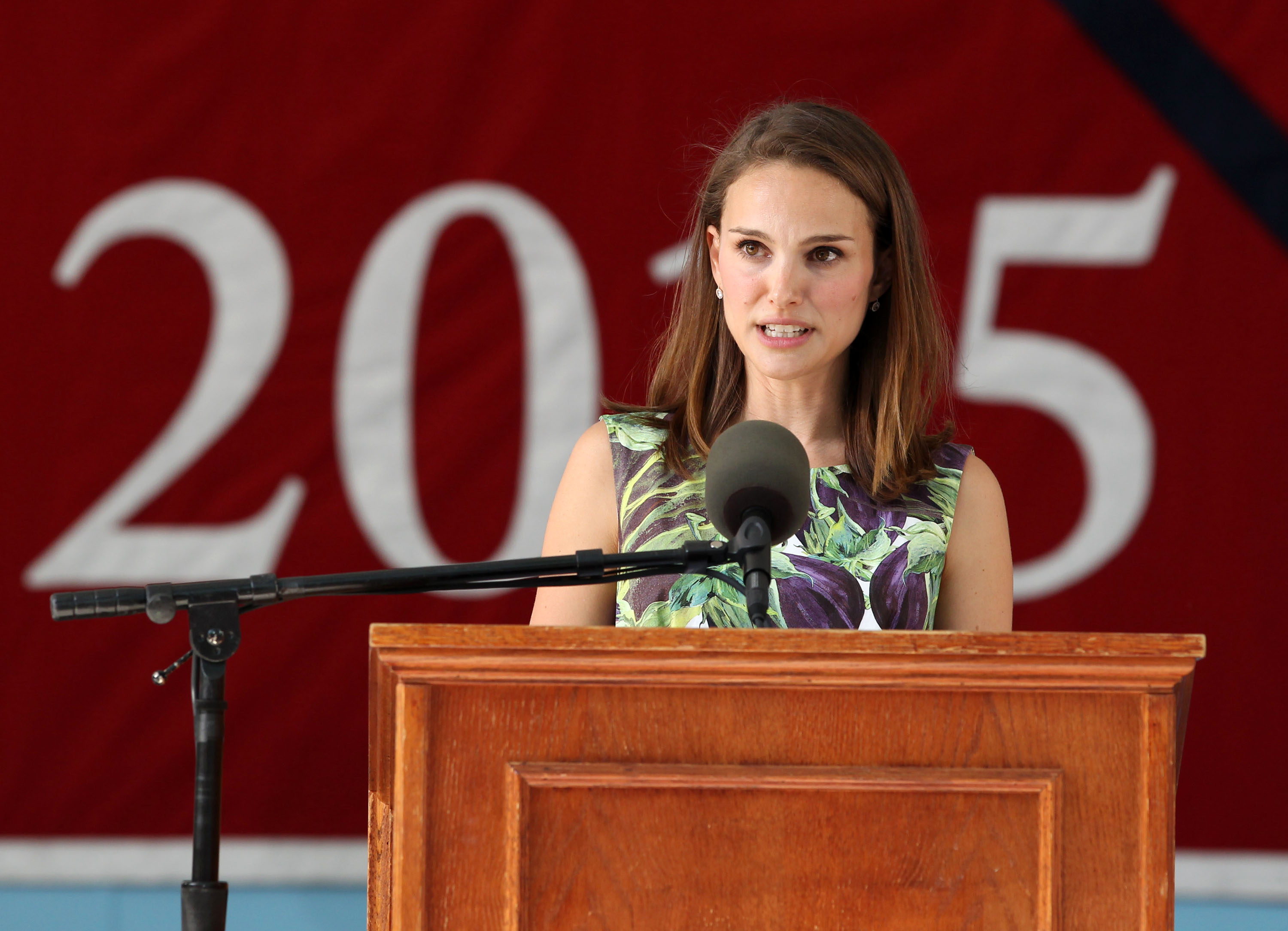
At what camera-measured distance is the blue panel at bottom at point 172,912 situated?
2.15 m

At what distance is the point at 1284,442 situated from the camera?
2232mm

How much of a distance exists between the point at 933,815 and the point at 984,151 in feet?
5.55

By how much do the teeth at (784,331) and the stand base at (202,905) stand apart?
0.78 meters

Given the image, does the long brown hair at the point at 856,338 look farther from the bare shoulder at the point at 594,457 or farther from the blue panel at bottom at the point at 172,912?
the blue panel at bottom at the point at 172,912

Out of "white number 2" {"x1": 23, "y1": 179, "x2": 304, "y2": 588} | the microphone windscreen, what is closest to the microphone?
the microphone windscreen

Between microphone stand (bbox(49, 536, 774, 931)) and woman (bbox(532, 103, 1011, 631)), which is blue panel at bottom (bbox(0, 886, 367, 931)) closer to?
woman (bbox(532, 103, 1011, 631))

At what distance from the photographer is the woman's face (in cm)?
137

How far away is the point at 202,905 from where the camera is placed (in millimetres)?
812

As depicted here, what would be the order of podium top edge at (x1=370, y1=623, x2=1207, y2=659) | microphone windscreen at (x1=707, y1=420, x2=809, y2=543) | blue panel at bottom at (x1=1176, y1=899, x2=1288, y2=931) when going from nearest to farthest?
podium top edge at (x1=370, y1=623, x2=1207, y2=659) < microphone windscreen at (x1=707, y1=420, x2=809, y2=543) < blue panel at bottom at (x1=1176, y1=899, x2=1288, y2=931)

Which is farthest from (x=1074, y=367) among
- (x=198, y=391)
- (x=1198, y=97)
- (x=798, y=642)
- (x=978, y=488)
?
(x=798, y=642)

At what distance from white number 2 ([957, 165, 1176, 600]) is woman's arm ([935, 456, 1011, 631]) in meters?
0.80

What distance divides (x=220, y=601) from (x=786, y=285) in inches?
28.0

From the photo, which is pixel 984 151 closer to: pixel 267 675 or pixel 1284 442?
pixel 1284 442

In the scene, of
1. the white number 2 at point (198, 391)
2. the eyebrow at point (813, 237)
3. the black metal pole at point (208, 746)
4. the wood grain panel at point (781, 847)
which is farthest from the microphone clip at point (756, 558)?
the white number 2 at point (198, 391)
